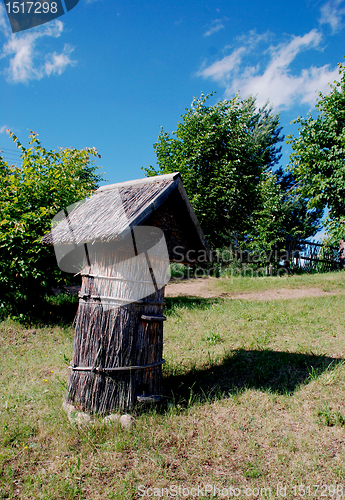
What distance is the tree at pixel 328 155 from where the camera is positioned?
448 inches

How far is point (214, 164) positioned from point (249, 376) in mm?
9796

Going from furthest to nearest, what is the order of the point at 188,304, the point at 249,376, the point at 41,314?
the point at 188,304 → the point at 41,314 → the point at 249,376

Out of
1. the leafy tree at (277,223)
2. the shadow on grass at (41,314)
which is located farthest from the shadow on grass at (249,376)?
the leafy tree at (277,223)

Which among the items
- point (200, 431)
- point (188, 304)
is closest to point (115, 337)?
point (200, 431)

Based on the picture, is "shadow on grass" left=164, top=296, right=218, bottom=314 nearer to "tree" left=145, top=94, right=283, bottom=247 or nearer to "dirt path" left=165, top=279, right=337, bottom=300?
"dirt path" left=165, top=279, right=337, bottom=300

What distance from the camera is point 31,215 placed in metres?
6.73

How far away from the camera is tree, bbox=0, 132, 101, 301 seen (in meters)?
6.71

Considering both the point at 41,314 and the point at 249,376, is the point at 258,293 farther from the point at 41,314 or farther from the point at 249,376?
the point at 41,314

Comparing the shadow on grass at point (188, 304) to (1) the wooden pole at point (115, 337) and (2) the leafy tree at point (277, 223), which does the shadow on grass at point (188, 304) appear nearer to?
(1) the wooden pole at point (115, 337)

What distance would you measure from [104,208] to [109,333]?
5.09 ft

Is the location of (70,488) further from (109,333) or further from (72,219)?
(72,219)

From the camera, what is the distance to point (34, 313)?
7.48 metres

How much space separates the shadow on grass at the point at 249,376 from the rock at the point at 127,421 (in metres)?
0.67

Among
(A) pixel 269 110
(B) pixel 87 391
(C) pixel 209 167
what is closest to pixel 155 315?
(B) pixel 87 391
